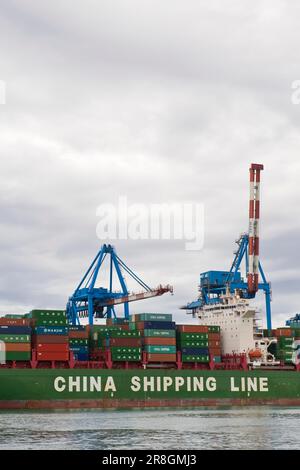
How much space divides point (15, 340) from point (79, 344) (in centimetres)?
743

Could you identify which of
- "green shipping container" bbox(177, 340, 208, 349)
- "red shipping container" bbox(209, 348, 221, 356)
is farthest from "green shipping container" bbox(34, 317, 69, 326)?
"red shipping container" bbox(209, 348, 221, 356)

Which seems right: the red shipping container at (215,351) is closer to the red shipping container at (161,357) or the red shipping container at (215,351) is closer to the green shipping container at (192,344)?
the green shipping container at (192,344)

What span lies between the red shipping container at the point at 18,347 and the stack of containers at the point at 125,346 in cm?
807

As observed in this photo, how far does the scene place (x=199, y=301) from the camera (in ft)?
305

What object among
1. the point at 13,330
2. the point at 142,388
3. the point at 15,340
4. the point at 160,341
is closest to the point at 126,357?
the point at 142,388

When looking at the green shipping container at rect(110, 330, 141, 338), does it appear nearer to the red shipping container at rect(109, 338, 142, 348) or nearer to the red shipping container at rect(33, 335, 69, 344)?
the red shipping container at rect(109, 338, 142, 348)

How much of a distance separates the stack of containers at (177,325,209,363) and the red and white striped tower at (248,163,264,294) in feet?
46.7

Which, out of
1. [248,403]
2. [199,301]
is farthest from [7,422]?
[199,301]

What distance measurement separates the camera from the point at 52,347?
6756 centimetres

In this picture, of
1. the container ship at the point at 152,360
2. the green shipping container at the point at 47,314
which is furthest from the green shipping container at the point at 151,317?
Result: the green shipping container at the point at 47,314

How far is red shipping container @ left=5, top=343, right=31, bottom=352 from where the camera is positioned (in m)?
65.9

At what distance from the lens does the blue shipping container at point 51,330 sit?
222 feet
